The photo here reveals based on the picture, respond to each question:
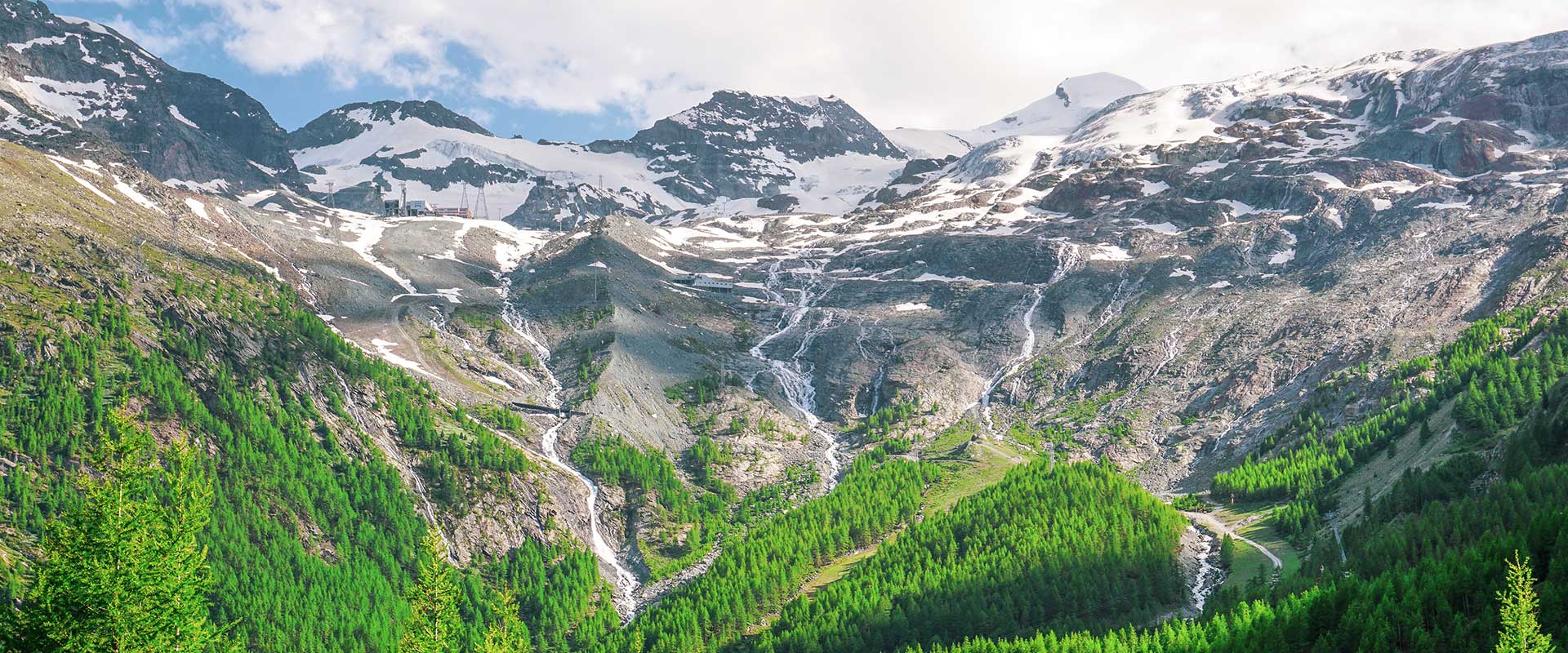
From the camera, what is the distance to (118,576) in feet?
116

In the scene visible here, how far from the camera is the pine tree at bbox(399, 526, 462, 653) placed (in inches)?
1847

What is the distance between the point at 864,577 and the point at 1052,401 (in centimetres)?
6532

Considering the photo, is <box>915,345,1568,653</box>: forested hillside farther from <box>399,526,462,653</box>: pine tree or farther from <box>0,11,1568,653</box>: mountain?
<box>399,526,462,653</box>: pine tree

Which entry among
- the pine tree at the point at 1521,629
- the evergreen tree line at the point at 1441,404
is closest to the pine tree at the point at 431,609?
the pine tree at the point at 1521,629

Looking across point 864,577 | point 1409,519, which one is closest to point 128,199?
point 864,577

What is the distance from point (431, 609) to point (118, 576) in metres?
14.7

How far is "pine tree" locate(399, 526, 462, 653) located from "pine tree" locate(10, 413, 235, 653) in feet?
A: 33.9

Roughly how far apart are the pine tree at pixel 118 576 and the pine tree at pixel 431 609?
10323 mm

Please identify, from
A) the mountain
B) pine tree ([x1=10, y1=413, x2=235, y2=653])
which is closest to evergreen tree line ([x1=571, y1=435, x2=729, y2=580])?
the mountain

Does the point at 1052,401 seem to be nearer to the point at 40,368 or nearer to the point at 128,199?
the point at 40,368

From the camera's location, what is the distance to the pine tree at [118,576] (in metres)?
34.8

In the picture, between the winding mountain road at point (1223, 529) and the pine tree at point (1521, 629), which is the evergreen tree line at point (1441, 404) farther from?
the pine tree at point (1521, 629)

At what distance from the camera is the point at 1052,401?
172 metres

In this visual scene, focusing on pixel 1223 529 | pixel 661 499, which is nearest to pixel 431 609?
pixel 1223 529
